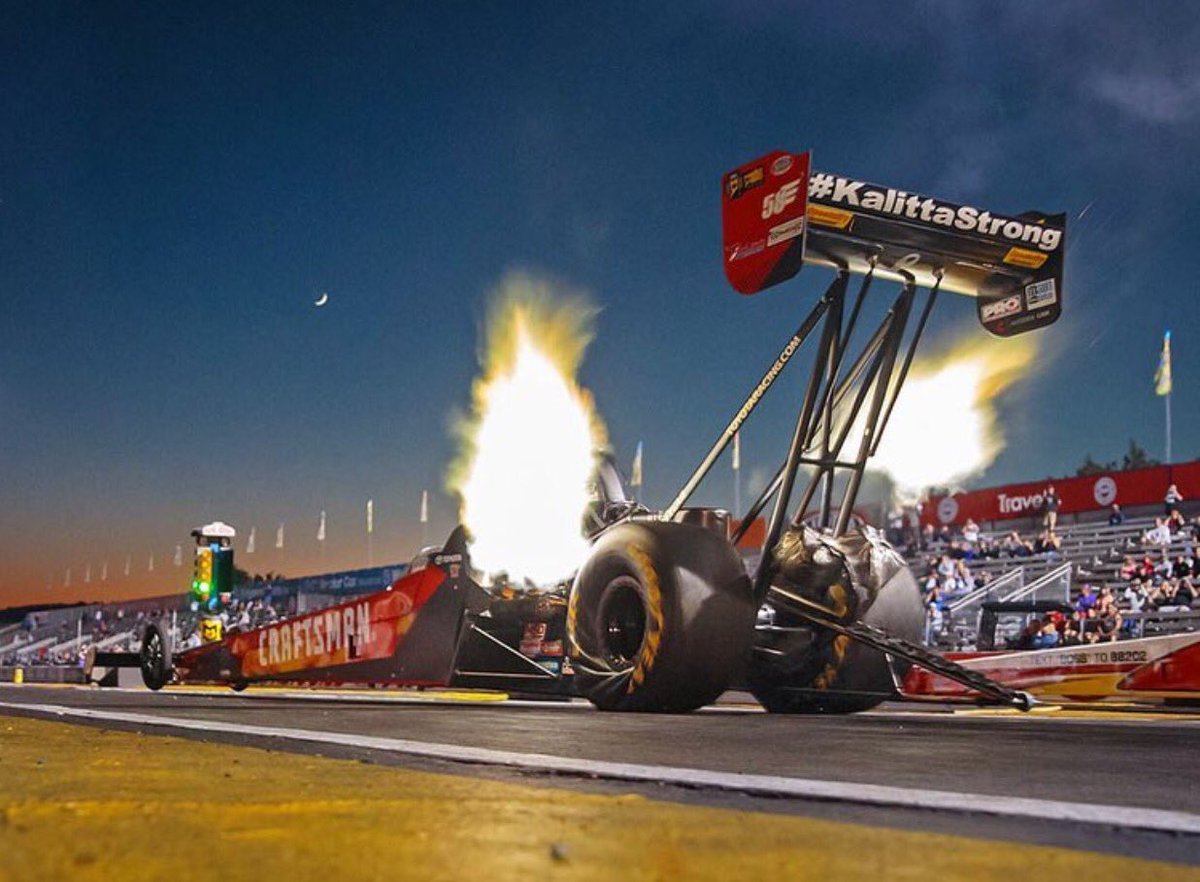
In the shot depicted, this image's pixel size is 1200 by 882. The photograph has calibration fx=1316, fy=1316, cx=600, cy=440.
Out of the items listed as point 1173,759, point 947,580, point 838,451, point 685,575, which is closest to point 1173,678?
point 838,451

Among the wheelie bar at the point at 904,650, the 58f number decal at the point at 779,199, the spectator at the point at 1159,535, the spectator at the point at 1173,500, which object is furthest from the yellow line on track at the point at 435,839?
the spectator at the point at 1173,500

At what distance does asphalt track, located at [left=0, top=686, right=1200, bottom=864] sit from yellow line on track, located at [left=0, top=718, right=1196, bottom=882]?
33 cm

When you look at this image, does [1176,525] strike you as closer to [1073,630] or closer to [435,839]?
[1073,630]

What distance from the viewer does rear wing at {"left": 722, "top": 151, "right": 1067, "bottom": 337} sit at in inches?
395

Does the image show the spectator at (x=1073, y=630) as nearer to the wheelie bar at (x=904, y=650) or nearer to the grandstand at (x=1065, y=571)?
the grandstand at (x=1065, y=571)

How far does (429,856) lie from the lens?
2697 millimetres

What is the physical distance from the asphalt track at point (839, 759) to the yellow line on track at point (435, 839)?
33 centimetres

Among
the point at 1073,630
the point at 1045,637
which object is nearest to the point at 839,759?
the point at 1045,637

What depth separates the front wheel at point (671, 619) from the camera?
955cm

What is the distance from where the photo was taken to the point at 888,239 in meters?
10.3

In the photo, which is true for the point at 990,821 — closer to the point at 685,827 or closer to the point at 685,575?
the point at 685,827

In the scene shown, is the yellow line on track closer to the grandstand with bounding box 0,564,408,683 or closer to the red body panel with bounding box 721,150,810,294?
the red body panel with bounding box 721,150,810,294

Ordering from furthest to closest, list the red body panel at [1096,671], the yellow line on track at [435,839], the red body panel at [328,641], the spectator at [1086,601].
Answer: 1. the spectator at [1086,601]
2. the red body panel at [328,641]
3. the red body panel at [1096,671]
4. the yellow line on track at [435,839]

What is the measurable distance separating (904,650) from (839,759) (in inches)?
170
